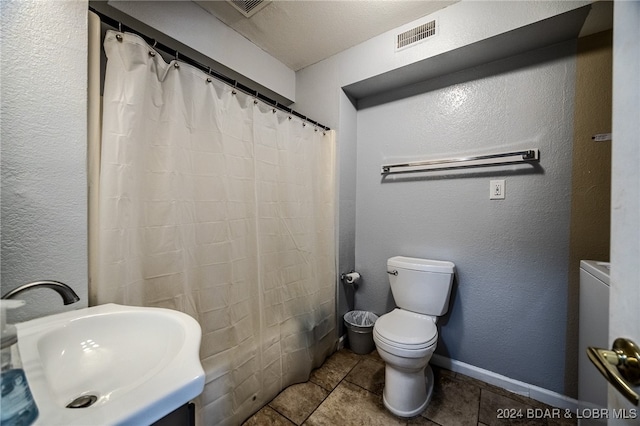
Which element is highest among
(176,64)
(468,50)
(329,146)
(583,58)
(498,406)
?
(468,50)

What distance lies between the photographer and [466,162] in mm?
1546

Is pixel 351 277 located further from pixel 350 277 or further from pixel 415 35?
pixel 415 35

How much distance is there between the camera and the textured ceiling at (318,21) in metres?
1.39

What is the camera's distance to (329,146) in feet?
5.99

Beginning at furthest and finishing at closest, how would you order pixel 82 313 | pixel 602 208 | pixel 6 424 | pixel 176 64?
1. pixel 602 208
2. pixel 176 64
3. pixel 82 313
4. pixel 6 424

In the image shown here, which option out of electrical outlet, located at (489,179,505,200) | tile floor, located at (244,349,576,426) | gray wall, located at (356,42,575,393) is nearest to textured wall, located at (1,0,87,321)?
tile floor, located at (244,349,576,426)

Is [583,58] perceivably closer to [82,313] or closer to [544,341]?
[544,341]

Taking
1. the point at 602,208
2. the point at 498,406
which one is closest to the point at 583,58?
the point at 602,208

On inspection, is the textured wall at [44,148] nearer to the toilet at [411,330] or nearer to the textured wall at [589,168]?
the toilet at [411,330]

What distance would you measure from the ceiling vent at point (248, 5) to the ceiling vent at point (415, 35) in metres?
0.86

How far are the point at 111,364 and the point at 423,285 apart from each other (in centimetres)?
153

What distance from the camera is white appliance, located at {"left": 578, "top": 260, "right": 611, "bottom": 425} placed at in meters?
0.81

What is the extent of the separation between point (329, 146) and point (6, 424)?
178 cm

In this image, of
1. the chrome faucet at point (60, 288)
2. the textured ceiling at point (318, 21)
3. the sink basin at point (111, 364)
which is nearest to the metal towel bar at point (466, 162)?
the textured ceiling at point (318, 21)
